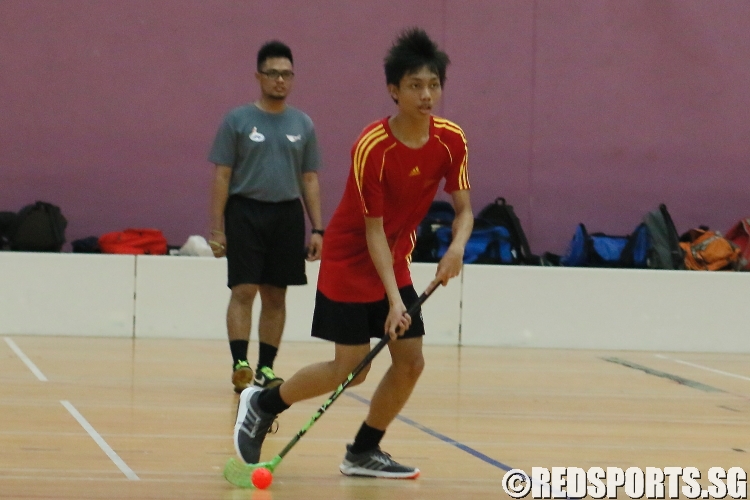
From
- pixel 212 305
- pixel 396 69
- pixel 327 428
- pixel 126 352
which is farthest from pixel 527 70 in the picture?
pixel 396 69

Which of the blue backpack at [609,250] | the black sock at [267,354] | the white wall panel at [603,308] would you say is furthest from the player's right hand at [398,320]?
the blue backpack at [609,250]

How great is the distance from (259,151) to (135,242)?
2.68 metres

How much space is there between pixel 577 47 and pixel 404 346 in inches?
214

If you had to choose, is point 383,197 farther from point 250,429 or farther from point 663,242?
point 663,242

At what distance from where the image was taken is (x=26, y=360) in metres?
6.11

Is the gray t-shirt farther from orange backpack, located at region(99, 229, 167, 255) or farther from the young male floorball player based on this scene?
orange backpack, located at region(99, 229, 167, 255)

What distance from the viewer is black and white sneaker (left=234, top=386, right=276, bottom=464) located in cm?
345

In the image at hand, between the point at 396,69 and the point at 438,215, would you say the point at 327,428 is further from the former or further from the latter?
the point at 438,215

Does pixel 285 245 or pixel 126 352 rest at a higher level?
pixel 285 245

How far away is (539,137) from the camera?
27.5ft

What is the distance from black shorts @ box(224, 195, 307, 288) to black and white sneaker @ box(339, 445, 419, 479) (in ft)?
5.65

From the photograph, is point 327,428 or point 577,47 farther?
point 577,47

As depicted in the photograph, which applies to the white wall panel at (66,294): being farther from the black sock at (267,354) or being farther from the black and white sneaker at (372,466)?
the black and white sneaker at (372,466)

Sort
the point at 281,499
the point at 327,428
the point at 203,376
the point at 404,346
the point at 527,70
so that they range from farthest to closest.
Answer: the point at 527,70 → the point at 203,376 → the point at 327,428 → the point at 404,346 → the point at 281,499
